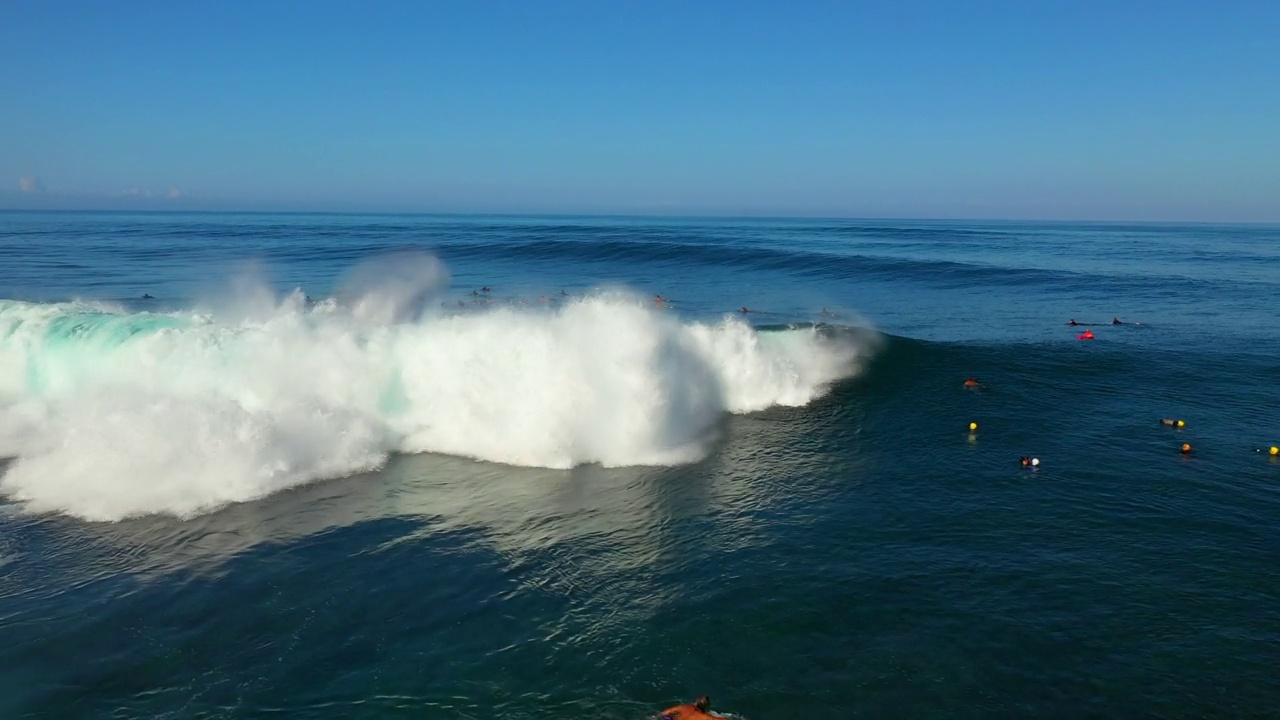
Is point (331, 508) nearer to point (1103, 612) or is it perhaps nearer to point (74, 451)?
point (74, 451)

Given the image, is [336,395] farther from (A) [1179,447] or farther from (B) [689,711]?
(A) [1179,447]

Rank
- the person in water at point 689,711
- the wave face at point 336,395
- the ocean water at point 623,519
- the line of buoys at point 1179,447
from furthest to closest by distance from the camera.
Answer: the line of buoys at point 1179,447 < the wave face at point 336,395 < the ocean water at point 623,519 < the person in water at point 689,711

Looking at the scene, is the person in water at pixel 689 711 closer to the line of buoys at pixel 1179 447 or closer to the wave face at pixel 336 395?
the wave face at pixel 336 395

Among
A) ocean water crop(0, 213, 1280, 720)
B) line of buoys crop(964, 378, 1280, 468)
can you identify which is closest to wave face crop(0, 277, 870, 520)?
ocean water crop(0, 213, 1280, 720)

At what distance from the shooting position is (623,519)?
1444 centimetres

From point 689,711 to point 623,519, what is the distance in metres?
5.87

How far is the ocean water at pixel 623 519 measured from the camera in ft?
31.3

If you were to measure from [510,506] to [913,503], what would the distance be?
834 centimetres

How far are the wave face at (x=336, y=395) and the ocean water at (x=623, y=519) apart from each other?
0.10 metres

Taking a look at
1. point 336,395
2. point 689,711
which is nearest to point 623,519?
point 689,711

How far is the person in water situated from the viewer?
862 centimetres

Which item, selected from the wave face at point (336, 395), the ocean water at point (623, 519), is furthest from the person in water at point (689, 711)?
the wave face at point (336, 395)

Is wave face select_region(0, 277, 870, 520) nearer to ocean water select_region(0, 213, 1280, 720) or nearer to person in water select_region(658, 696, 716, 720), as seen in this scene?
ocean water select_region(0, 213, 1280, 720)

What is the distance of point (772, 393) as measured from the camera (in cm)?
2238
